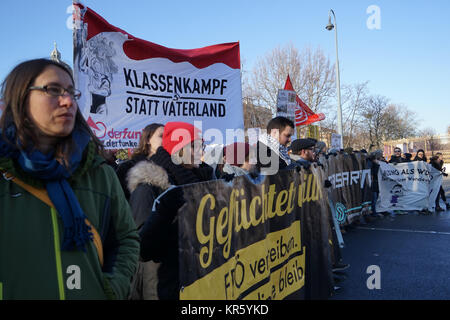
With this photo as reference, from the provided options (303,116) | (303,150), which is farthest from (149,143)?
(303,116)

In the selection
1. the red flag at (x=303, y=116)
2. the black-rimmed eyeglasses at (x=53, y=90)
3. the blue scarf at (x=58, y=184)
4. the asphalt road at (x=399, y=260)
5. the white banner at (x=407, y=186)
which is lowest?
the asphalt road at (x=399, y=260)

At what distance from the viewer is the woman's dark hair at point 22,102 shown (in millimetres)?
1276

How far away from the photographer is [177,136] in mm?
2650

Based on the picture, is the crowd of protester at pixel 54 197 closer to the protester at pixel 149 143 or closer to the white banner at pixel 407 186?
the protester at pixel 149 143

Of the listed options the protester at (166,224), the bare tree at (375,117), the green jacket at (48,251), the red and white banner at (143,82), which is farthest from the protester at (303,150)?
the bare tree at (375,117)

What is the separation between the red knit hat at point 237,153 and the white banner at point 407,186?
774 cm

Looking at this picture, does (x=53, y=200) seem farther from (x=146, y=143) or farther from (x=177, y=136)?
(x=146, y=143)

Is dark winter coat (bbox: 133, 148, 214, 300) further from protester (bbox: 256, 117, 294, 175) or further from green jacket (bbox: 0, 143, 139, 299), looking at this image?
protester (bbox: 256, 117, 294, 175)

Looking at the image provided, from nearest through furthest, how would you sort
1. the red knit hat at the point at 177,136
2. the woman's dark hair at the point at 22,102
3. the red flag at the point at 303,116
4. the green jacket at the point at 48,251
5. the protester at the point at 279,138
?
the green jacket at the point at 48,251, the woman's dark hair at the point at 22,102, the red knit hat at the point at 177,136, the protester at the point at 279,138, the red flag at the point at 303,116

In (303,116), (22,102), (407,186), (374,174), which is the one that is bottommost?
(407,186)

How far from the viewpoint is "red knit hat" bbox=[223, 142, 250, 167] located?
3342 millimetres

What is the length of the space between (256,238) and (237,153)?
1.00 meters

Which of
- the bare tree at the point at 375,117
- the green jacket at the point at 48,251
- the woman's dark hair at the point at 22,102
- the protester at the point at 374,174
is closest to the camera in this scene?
the green jacket at the point at 48,251

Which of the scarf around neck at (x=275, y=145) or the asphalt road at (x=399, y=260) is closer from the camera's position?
the asphalt road at (x=399, y=260)
